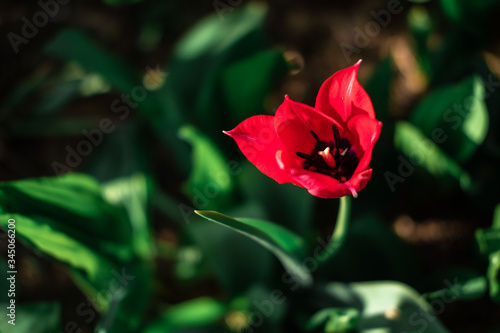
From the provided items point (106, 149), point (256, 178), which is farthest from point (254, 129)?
point (106, 149)

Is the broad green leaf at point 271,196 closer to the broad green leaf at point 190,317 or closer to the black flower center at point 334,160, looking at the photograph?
the broad green leaf at point 190,317

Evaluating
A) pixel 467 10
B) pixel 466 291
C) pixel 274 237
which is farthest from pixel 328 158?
pixel 467 10

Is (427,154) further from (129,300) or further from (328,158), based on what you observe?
(129,300)

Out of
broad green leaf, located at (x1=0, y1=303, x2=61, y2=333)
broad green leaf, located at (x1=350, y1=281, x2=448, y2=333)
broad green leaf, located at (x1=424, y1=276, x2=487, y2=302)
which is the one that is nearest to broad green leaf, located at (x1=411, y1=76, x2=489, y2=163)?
broad green leaf, located at (x1=424, y1=276, x2=487, y2=302)

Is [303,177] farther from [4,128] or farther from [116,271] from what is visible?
[4,128]

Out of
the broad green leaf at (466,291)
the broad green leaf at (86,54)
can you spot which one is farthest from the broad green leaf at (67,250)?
the broad green leaf at (466,291)
